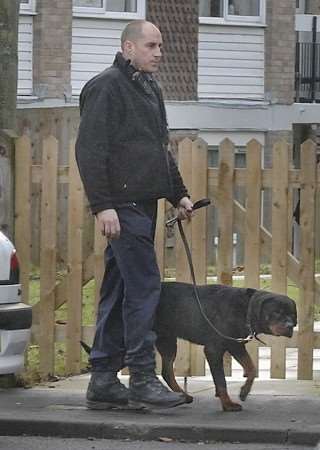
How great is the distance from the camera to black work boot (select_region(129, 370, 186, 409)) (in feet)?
Result: 24.4

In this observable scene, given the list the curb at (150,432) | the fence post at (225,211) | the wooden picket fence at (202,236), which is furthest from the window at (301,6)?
the curb at (150,432)

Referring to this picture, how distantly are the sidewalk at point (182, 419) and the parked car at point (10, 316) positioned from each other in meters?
0.34

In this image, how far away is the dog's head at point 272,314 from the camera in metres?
7.46

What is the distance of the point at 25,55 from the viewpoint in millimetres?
20984

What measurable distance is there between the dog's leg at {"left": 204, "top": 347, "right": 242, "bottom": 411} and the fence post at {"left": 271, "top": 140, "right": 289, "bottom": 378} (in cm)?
129

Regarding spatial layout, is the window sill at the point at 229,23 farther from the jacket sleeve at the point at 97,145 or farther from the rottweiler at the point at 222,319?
the jacket sleeve at the point at 97,145

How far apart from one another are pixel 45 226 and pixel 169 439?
7.62ft

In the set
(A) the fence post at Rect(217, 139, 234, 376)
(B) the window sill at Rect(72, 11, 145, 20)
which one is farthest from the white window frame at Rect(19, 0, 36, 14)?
(A) the fence post at Rect(217, 139, 234, 376)

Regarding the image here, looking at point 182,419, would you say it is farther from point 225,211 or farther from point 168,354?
point 225,211

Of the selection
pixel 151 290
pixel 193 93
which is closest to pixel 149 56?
pixel 151 290

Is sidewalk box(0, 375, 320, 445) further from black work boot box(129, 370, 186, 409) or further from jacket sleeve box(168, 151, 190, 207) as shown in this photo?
jacket sleeve box(168, 151, 190, 207)

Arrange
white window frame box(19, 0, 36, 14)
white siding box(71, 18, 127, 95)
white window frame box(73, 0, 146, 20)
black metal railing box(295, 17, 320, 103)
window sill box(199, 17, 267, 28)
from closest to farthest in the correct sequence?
white window frame box(19, 0, 36, 14)
white siding box(71, 18, 127, 95)
white window frame box(73, 0, 146, 20)
window sill box(199, 17, 267, 28)
black metal railing box(295, 17, 320, 103)

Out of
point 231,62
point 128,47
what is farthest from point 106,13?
point 128,47

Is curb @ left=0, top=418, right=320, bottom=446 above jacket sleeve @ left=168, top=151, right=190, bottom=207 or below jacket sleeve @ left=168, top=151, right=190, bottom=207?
below
